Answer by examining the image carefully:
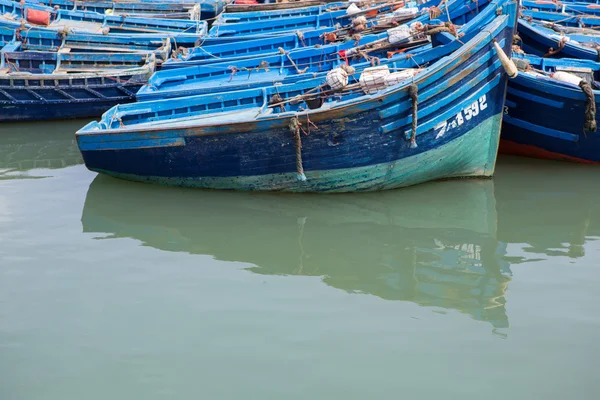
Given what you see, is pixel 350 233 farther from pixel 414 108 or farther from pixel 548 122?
pixel 548 122

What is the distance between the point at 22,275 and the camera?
795 centimetres

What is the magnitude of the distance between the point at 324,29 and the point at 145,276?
8.13 meters

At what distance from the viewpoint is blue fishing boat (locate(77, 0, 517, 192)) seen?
369 inches

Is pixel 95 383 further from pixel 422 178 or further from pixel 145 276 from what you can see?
pixel 422 178

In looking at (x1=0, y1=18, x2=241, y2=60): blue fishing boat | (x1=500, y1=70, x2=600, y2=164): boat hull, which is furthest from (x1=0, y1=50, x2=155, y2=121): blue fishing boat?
(x1=500, y1=70, x2=600, y2=164): boat hull

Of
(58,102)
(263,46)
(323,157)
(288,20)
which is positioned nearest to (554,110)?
(323,157)

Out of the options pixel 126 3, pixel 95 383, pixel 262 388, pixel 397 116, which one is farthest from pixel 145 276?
pixel 126 3

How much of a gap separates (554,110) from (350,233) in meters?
3.74

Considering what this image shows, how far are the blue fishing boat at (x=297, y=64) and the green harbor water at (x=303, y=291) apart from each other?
2.19 m

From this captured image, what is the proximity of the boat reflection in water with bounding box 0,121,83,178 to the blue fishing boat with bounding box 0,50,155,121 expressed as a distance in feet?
0.95

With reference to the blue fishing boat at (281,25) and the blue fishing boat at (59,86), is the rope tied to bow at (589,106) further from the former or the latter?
the blue fishing boat at (59,86)

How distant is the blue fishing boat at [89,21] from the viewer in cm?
1609

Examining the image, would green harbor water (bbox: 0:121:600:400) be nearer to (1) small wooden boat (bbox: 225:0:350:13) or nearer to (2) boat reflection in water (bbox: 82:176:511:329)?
(2) boat reflection in water (bbox: 82:176:511:329)

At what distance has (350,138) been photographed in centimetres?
955
